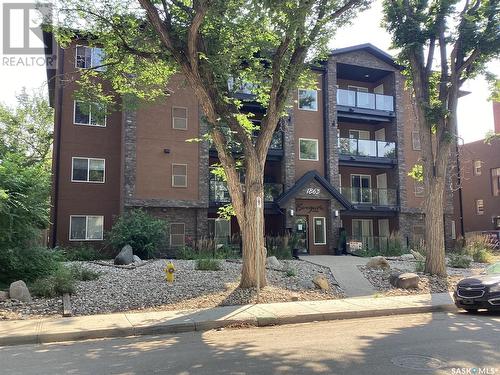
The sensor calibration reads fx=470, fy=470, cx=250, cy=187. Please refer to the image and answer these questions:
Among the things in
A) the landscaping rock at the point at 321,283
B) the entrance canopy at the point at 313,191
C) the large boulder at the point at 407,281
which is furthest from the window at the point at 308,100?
the landscaping rock at the point at 321,283

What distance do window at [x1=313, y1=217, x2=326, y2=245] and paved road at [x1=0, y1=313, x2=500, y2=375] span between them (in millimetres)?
16553

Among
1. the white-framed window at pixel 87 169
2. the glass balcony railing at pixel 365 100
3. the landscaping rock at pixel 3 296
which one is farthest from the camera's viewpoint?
the glass balcony railing at pixel 365 100

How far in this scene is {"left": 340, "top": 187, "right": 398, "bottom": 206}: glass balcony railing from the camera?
2727 cm

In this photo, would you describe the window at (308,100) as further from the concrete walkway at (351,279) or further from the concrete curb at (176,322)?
the concrete curb at (176,322)

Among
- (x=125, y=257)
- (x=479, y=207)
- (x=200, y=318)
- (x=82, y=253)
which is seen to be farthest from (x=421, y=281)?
(x=479, y=207)

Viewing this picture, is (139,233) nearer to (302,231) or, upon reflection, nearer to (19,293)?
(302,231)

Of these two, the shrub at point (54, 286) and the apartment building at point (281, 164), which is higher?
the apartment building at point (281, 164)

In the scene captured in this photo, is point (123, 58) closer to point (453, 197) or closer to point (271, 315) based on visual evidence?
point (271, 315)

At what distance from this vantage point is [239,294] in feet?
40.1

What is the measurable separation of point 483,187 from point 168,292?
3380cm

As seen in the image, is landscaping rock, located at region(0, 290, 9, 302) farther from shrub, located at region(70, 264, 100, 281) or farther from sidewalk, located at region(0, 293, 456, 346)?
shrub, located at region(70, 264, 100, 281)

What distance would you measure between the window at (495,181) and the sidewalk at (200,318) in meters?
28.8

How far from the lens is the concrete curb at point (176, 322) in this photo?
8430 millimetres

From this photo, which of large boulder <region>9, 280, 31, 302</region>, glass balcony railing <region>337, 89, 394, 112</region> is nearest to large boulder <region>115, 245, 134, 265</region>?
large boulder <region>9, 280, 31, 302</region>
